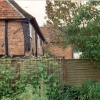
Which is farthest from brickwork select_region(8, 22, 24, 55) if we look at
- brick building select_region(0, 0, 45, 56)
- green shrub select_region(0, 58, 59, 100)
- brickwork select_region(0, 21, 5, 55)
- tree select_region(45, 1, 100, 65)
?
tree select_region(45, 1, 100, 65)

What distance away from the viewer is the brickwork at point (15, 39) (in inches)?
652

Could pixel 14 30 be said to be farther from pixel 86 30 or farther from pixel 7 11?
pixel 86 30

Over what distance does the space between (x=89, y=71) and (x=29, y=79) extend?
2451 mm

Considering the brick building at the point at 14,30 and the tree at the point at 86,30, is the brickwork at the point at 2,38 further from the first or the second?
the tree at the point at 86,30

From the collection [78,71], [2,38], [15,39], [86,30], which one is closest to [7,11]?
[2,38]

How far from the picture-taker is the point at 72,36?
11.4 metres

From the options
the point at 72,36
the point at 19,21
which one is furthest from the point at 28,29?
the point at 72,36

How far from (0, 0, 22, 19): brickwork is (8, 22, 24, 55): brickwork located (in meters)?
0.48

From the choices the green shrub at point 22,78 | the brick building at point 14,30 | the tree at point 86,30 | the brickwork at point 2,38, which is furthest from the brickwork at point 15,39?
the tree at point 86,30

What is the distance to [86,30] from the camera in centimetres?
1141

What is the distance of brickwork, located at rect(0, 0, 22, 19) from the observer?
16656 millimetres

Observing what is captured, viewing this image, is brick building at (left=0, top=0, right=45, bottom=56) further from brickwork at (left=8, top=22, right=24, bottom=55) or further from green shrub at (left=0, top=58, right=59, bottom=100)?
green shrub at (left=0, top=58, right=59, bottom=100)

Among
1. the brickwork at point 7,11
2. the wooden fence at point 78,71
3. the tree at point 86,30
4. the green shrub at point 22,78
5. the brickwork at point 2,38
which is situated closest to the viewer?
the tree at point 86,30

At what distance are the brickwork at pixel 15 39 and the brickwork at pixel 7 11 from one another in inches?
18.9
